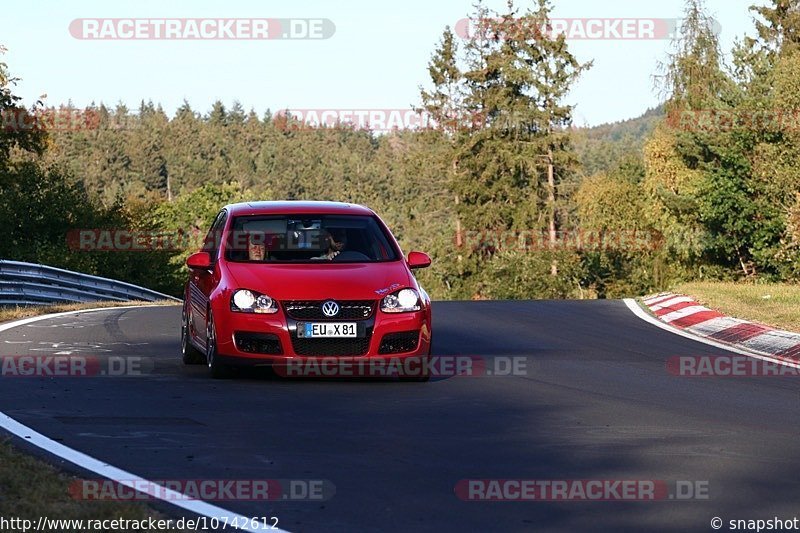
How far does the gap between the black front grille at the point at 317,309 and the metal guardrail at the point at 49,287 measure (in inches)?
524

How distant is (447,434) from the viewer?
891 cm

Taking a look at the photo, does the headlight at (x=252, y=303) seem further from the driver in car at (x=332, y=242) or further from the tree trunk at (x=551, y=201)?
the tree trunk at (x=551, y=201)

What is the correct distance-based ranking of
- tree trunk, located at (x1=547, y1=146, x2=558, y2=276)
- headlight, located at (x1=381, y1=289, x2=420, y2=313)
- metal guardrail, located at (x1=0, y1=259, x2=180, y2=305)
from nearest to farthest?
headlight, located at (x1=381, y1=289, x2=420, y2=313) → metal guardrail, located at (x1=0, y1=259, x2=180, y2=305) → tree trunk, located at (x1=547, y1=146, x2=558, y2=276)

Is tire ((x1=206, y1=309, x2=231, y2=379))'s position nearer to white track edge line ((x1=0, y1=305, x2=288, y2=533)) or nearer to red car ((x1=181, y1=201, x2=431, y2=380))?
red car ((x1=181, y1=201, x2=431, y2=380))

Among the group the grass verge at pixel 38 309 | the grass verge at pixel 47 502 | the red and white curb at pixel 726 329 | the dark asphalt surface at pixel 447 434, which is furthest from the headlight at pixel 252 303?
the grass verge at pixel 38 309

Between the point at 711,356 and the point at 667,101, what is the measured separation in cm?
6399

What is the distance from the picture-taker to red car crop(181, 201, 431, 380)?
1159 cm

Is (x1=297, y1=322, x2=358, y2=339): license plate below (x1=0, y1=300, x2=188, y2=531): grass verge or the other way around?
the other way around

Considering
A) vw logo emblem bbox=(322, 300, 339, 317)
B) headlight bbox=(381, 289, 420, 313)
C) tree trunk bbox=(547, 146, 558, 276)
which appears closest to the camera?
vw logo emblem bbox=(322, 300, 339, 317)

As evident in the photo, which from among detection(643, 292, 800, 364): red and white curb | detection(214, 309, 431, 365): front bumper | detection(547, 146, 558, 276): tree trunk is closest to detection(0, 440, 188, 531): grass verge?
detection(214, 309, 431, 365): front bumper

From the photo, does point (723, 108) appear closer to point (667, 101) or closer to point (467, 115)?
point (667, 101)

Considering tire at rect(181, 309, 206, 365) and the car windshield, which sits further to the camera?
tire at rect(181, 309, 206, 365)

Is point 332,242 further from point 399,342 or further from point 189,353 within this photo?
point 189,353

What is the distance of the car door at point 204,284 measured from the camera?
493 inches
